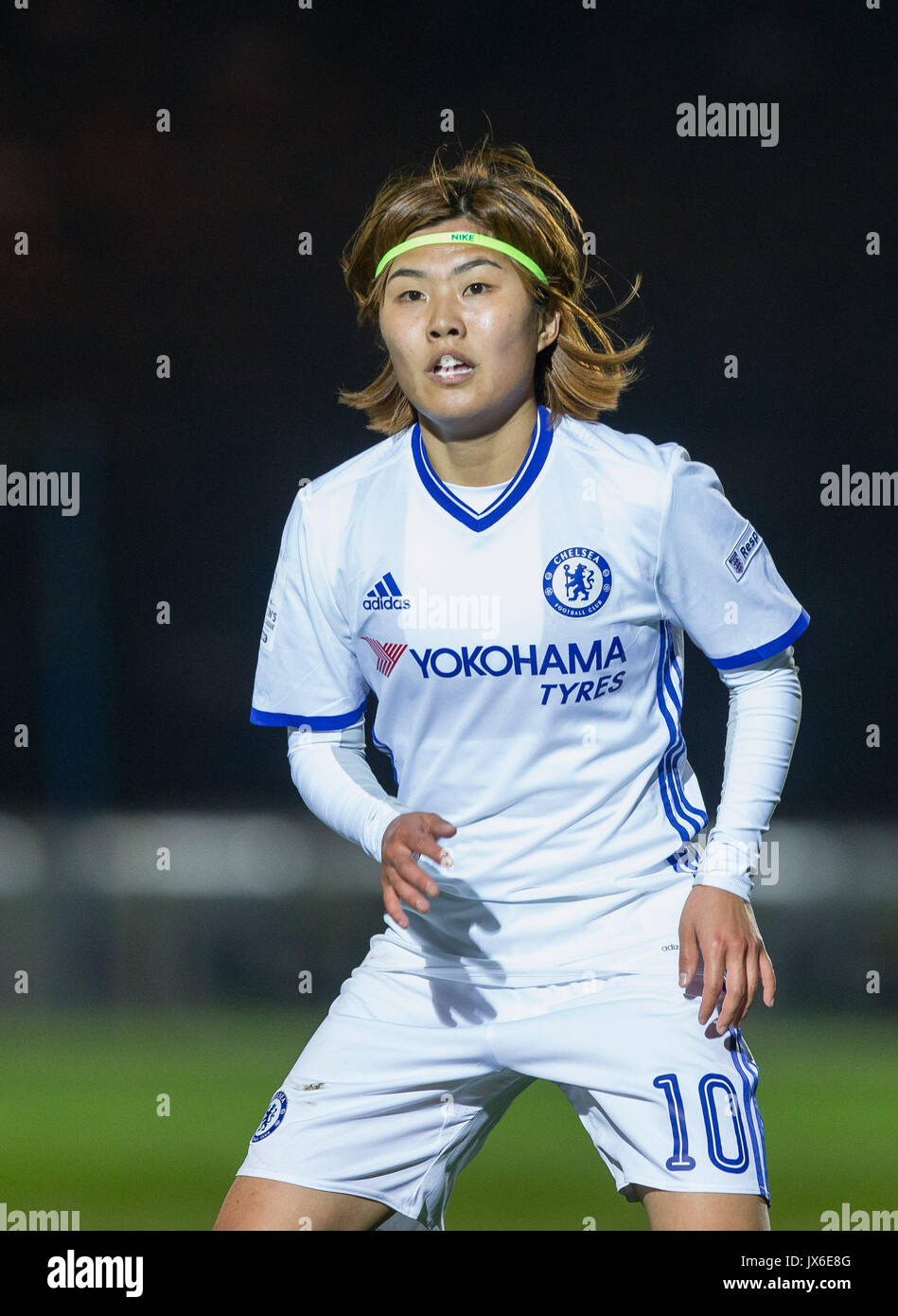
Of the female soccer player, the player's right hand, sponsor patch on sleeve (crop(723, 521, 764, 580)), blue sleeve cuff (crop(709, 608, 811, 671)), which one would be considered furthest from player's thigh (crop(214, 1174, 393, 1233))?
sponsor patch on sleeve (crop(723, 521, 764, 580))

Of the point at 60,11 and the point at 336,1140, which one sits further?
the point at 60,11

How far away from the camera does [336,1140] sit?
198 centimetres

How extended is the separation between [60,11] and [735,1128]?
3.32m

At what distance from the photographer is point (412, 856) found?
1.76 metres

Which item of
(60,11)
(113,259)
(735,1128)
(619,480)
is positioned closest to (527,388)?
(619,480)

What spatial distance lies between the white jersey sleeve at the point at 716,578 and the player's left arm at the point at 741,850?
5 cm

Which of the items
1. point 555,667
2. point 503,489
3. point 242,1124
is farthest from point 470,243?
point 242,1124

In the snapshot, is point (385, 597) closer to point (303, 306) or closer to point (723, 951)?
point (723, 951)

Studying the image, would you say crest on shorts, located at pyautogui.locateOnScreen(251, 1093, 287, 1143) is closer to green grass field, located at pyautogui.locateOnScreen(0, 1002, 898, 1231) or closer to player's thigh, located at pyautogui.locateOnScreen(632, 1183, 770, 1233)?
player's thigh, located at pyautogui.locateOnScreen(632, 1183, 770, 1233)

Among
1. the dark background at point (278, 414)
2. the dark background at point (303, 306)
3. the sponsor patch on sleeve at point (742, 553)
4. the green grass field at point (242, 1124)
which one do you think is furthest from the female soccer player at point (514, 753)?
the dark background at point (303, 306)

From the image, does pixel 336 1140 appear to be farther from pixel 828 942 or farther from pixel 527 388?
pixel 828 942

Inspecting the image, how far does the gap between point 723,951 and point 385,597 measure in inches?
25.7

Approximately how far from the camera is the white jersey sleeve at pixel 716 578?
6.63 ft

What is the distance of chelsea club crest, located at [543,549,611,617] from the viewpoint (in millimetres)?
2027
